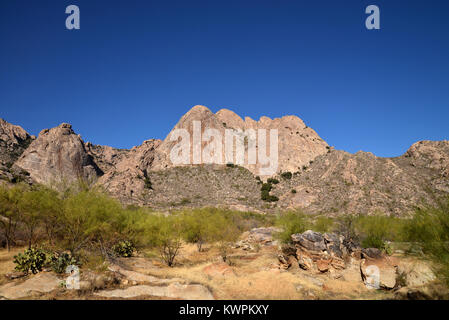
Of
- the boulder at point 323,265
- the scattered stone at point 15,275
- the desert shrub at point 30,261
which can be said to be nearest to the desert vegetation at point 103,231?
the desert shrub at point 30,261

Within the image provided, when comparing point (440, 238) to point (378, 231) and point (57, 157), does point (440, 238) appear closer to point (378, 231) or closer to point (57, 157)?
point (378, 231)

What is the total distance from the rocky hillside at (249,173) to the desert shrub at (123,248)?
3218 centimetres

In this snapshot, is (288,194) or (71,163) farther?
(71,163)

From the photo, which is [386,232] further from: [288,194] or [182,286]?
[288,194]

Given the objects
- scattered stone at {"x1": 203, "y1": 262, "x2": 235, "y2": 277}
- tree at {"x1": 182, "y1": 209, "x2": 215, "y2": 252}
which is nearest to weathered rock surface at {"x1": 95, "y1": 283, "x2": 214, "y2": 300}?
scattered stone at {"x1": 203, "y1": 262, "x2": 235, "y2": 277}

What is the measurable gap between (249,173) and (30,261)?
75509 millimetres

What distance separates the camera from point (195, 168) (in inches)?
3236

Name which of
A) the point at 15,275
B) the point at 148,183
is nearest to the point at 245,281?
the point at 15,275

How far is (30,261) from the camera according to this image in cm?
1242

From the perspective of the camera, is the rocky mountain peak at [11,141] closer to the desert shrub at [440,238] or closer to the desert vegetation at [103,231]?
the desert vegetation at [103,231]

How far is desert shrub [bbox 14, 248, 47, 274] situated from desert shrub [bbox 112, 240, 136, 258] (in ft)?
19.6
